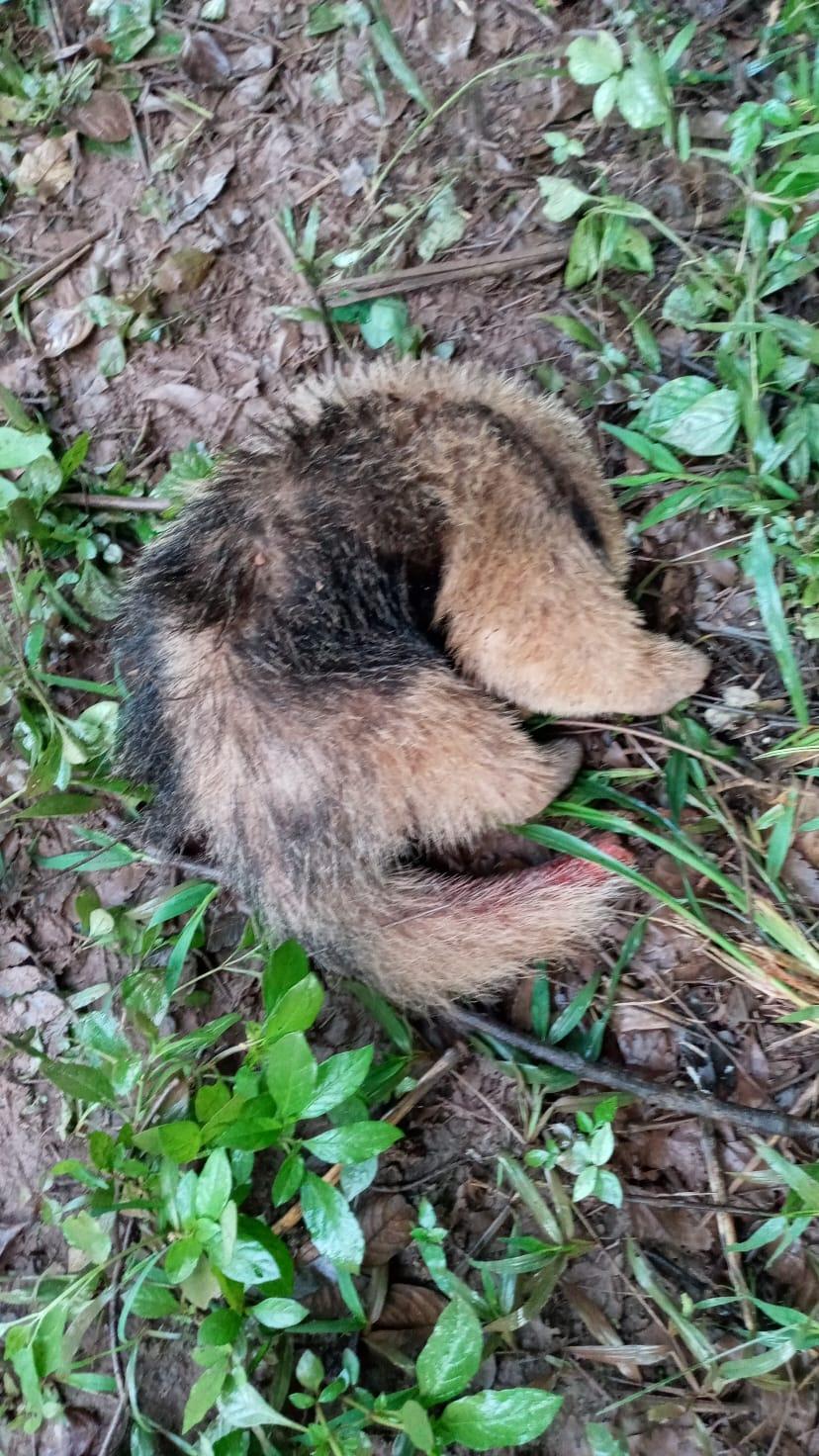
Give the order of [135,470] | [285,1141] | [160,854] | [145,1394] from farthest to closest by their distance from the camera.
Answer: [135,470] < [160,854] < [145,1394] < [285,1141]

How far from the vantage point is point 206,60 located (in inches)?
112

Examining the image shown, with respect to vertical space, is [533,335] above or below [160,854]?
above

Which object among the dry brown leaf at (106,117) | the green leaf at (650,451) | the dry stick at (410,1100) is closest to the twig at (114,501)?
the dry brown leaf at (106,117)

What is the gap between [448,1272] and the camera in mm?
2115

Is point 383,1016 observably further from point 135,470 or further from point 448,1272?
point 135,470

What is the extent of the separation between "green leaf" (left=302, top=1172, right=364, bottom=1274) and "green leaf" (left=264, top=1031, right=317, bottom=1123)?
6.8 inches

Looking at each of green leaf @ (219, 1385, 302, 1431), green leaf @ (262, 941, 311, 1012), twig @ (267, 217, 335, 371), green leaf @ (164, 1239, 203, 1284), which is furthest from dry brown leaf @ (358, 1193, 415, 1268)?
twig @ (267, 217, 335, 371)

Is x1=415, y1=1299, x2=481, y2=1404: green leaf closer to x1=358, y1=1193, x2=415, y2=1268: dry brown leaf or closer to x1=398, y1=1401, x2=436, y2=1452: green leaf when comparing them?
x1=398, y1=1401, x2=436, y2=1452: green leaf

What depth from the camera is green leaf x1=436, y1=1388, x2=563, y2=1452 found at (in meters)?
1.74

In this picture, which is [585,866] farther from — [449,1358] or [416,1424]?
[416,1424]

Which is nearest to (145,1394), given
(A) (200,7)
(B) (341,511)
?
(B) (341,511)

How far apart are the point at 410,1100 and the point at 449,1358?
1.97 ft

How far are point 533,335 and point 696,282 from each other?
0.45 meters

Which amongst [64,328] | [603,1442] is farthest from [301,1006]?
[64,328]
